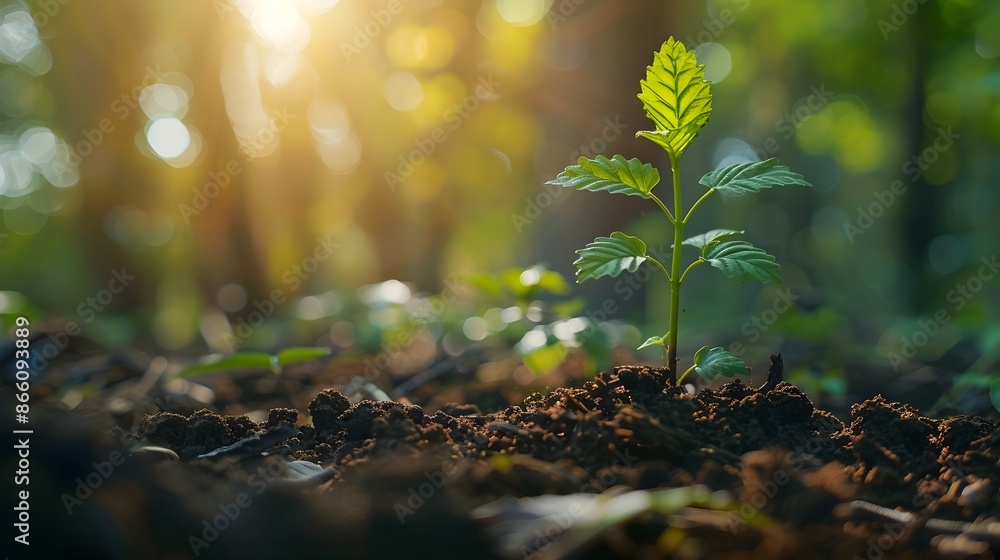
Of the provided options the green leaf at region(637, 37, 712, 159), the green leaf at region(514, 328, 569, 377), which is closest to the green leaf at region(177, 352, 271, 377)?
the green leaf at region(514, 328, 569, 377)

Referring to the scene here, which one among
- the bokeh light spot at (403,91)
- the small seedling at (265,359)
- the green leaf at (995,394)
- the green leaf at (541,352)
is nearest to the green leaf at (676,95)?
the green leaf at (541,352)

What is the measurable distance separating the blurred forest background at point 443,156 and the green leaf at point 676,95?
100cm

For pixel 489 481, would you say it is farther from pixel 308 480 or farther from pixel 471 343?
pixel 471 343

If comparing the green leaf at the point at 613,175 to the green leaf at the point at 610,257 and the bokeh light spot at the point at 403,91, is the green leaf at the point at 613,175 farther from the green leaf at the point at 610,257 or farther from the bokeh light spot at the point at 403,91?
the bokeh light spot at the point at 403,91

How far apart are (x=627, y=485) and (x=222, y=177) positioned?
22.8 feet

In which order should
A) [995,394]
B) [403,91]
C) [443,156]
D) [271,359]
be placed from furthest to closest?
[443,156] → [403,91] → [271,359] → [995,394]

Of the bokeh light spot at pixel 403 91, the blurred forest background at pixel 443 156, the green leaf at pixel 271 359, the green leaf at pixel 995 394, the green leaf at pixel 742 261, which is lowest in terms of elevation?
the green leaf at pixel 995 394

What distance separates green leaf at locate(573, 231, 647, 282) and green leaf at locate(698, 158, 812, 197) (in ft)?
0.71

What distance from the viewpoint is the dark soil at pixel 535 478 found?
979 mm

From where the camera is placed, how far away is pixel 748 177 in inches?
62.7

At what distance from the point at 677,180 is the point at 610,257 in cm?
26

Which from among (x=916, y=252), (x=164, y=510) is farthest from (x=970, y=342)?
(x=916, y=252)

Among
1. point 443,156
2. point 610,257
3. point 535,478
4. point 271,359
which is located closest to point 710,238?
point 610,257

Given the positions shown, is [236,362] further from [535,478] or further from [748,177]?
[748,177]
